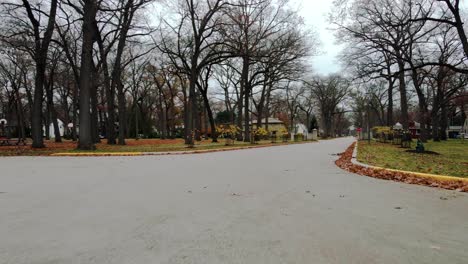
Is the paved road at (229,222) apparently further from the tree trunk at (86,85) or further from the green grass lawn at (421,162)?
the tree trunk at (86,85)

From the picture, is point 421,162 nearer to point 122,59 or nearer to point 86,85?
point 86,85

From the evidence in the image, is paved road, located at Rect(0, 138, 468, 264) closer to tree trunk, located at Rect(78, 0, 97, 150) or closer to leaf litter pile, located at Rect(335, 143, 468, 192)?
leaf litter pile, located at Rect(335, 143, 468, 192)

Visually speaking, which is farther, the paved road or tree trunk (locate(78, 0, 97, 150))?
tree trunk (locate(78, 0, 97, 150))

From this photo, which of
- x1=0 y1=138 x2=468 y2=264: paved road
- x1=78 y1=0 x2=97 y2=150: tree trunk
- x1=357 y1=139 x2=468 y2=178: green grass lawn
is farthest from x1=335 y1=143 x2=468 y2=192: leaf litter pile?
x1=78 y1=0 x2=97 y2=150: tree trunk

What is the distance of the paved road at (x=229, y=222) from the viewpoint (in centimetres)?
392

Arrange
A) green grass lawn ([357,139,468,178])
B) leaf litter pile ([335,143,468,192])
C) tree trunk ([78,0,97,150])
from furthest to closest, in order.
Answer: tree trunk ([78,0,97,150]) → green grass lawn ([357,139,468,178]) → leaf litter pile ([335,143,468,192])

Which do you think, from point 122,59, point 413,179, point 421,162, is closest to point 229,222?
point 413,179

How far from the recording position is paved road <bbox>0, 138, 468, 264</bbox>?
392 centimetres

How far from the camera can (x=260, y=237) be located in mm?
4508

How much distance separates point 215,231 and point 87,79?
1993 centimetres

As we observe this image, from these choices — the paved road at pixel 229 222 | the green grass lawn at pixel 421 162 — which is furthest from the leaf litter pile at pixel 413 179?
the green grass lawn at pixel 421 162

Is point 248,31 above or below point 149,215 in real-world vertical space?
above

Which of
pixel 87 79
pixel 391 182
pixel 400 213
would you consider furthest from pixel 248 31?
Answer: pixel 400 213

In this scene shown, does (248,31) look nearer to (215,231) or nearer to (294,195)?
(294,195)
